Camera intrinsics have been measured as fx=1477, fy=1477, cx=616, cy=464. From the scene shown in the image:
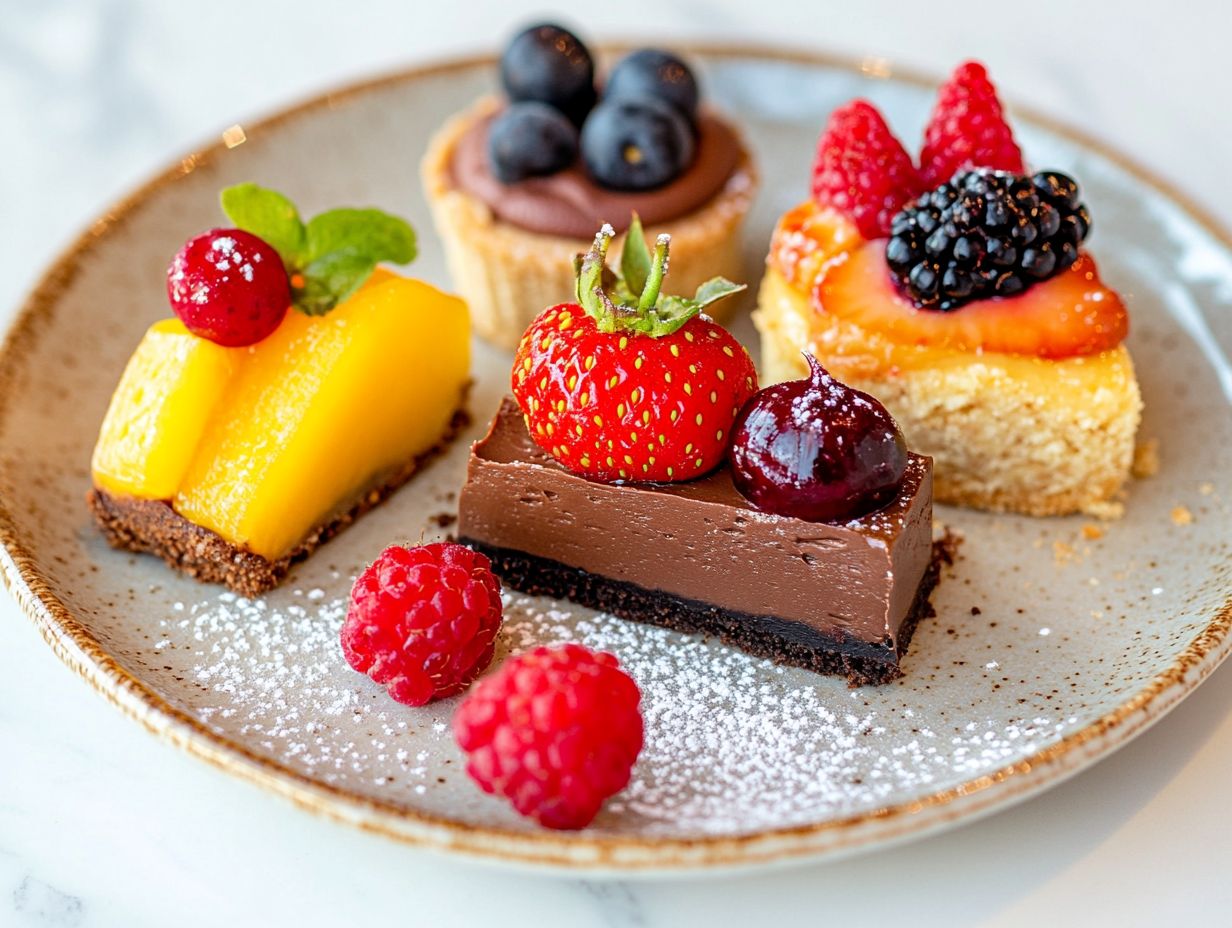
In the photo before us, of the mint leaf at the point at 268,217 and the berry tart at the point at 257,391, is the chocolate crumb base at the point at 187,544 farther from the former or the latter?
the mint leaf at the point at 268,217

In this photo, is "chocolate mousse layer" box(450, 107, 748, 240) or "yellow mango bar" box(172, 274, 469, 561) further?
"chocolate mousse layer" box(450, 107, 748, 240)

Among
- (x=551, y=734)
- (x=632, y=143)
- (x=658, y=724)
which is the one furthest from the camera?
(x=632, y=143)

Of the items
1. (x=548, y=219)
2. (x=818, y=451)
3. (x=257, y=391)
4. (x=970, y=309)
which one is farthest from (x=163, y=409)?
(x=970, y=309)

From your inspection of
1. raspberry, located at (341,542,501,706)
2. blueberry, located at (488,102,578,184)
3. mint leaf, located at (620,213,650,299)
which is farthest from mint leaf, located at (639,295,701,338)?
blueberry, located at (488,102,578,184)

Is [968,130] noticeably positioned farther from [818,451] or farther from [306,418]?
[306,418]

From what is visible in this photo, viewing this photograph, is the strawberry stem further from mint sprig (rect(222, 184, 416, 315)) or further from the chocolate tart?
the chocolate tart

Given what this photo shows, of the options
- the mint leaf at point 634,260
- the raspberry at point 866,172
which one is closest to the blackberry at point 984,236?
the raspberry at point 866,172

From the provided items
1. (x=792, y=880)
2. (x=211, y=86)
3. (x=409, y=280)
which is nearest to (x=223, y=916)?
(x=792, y=880)
